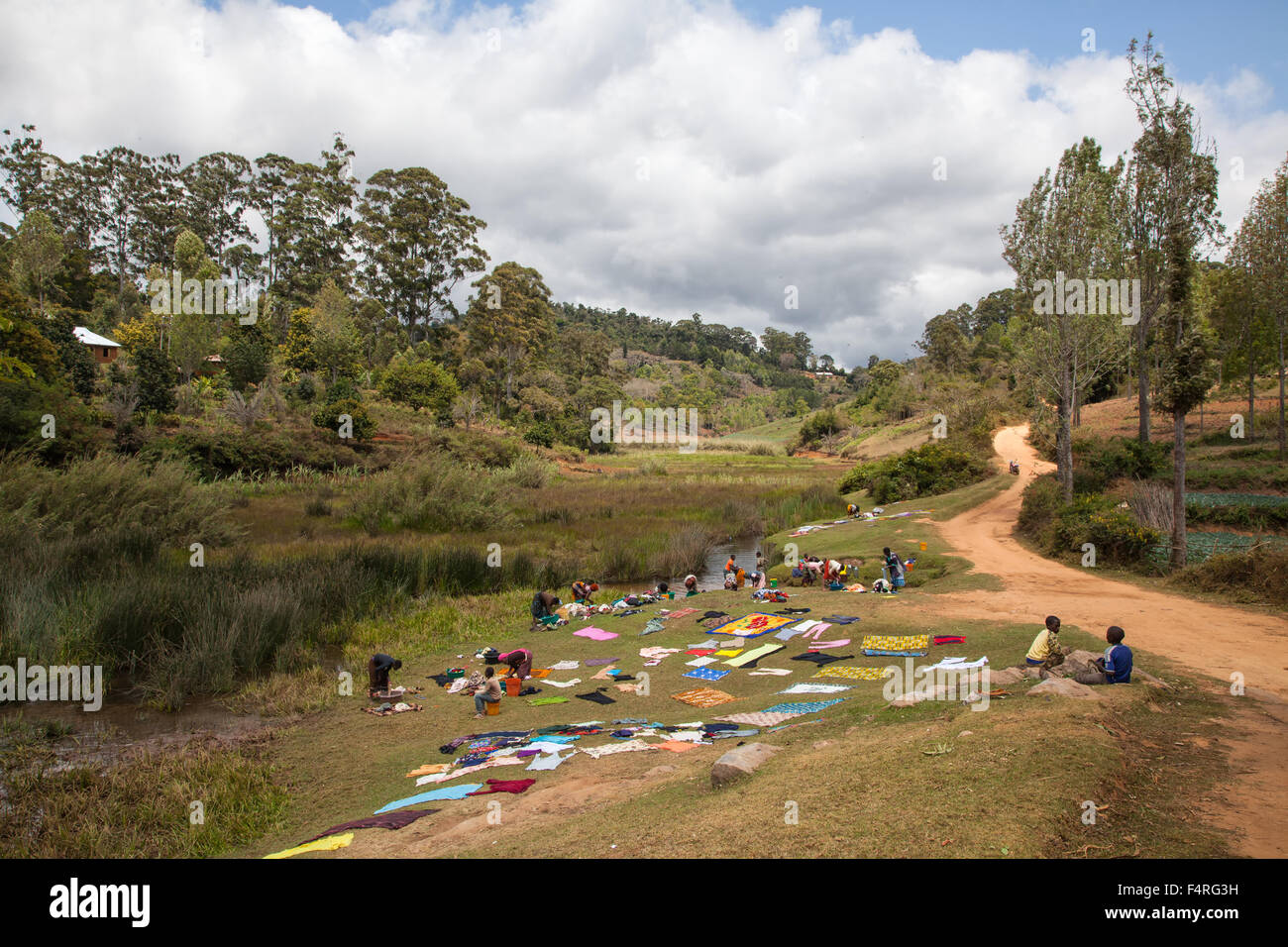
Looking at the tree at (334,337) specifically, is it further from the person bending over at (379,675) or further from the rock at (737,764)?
Result: the rock at (737,764)

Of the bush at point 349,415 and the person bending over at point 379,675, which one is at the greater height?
the bush at point 349,415

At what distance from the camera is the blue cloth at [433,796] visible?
6457 millimetres

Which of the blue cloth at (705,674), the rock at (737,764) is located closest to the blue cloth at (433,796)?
the rock at (737,764)

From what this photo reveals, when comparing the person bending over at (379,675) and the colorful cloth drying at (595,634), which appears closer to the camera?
the person bending over at (379,675)

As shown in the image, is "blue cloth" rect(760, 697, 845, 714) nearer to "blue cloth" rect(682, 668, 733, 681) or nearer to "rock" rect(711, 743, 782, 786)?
"blue cloth" rect(682, 668, 733, 681)

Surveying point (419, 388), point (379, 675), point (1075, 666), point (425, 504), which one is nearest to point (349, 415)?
point (419, 388)

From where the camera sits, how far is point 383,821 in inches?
232

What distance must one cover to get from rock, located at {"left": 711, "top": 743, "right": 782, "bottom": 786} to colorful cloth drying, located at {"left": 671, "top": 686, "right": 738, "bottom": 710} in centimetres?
322

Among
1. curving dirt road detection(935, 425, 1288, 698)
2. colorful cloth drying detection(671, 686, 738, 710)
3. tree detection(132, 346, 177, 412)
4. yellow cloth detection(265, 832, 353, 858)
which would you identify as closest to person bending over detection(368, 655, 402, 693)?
colorful cloth drying detection(671, 686, 738, 710)

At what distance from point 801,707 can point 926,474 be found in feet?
83.8

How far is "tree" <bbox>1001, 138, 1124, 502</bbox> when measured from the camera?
783 inches

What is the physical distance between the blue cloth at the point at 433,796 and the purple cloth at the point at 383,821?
0.24 m

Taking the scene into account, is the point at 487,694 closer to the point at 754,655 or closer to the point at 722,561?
the point at 754,655
